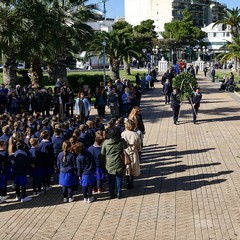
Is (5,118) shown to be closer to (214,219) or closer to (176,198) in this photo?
(176,198)

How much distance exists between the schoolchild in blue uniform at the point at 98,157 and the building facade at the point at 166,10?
106 metres

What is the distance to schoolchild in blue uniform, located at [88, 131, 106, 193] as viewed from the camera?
948cm

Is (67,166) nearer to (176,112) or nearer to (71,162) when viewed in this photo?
(71,162)

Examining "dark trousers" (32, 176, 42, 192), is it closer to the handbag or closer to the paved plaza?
the paved plaza

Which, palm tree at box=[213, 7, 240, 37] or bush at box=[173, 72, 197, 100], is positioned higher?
palm tree at box=[213, 7, 240, 37]

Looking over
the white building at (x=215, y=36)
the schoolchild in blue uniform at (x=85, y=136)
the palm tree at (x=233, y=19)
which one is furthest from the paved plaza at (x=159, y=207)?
the white building at (x=215, y=36)

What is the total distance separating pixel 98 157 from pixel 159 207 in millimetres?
1756

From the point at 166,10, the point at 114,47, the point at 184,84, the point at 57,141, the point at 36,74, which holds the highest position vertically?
the point at 166,10

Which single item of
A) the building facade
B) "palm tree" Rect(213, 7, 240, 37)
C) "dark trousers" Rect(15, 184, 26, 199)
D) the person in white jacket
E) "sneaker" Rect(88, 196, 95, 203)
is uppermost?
the building facade

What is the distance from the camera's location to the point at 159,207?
8844 mm

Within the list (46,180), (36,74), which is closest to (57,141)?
(46,180)

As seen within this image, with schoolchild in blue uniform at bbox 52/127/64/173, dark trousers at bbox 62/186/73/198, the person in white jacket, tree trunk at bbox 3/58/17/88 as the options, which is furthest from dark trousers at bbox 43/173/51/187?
tree trunk at bbox 3/58/17/88

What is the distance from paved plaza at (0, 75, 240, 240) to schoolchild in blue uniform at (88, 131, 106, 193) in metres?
0.33

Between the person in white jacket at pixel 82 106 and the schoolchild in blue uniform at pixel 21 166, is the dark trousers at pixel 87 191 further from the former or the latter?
the person in white jacket at pixel 82 106
